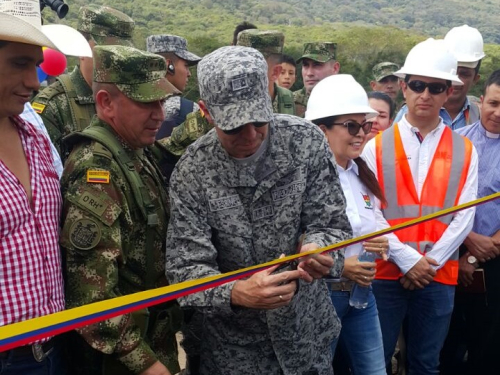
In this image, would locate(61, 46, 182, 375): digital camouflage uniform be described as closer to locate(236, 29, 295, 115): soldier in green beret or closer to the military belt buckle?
the military belt buckle

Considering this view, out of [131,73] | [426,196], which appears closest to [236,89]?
[131,73]

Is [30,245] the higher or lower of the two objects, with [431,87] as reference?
lower

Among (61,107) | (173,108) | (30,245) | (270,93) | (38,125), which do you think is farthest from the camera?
(270,93)

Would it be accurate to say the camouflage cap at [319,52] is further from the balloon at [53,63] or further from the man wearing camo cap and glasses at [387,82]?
the balloon at [53,63]

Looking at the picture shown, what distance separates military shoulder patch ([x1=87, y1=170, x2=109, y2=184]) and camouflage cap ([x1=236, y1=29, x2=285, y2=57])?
2.84 meters

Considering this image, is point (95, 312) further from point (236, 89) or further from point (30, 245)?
point (236, 89)

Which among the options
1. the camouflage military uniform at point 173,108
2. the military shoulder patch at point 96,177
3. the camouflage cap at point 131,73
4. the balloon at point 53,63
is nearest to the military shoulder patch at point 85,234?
the military shoulder patch at point 96,177

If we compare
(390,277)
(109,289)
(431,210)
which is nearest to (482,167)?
(431,210)

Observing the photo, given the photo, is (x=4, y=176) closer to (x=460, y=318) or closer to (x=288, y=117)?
(x=288, y=117)

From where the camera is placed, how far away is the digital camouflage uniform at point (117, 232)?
2.18 metres

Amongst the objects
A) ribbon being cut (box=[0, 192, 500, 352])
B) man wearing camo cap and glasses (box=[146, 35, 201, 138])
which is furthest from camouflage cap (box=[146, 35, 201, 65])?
ribbon being cut (box=[0, 192, 500, 352])

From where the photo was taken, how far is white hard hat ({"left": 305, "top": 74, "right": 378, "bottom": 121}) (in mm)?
3227

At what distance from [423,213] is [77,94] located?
220cm

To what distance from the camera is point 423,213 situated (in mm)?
3596
